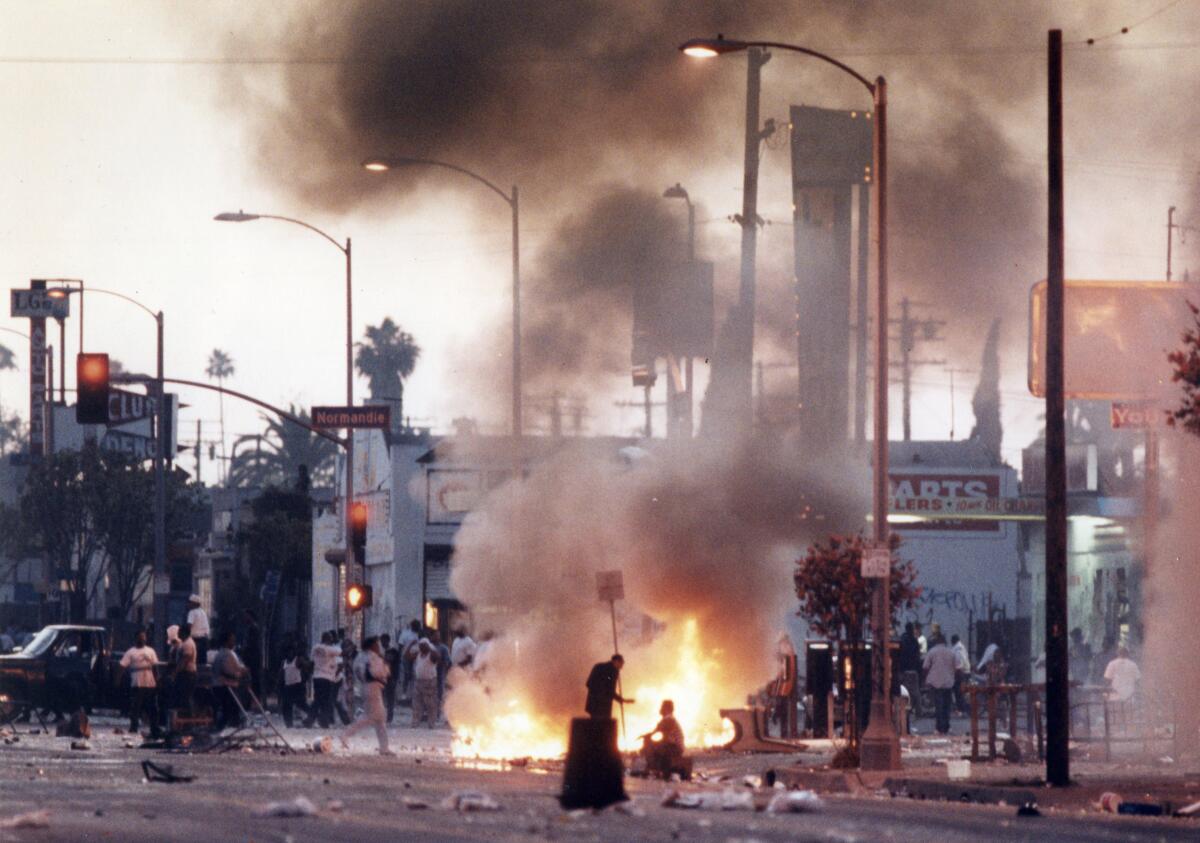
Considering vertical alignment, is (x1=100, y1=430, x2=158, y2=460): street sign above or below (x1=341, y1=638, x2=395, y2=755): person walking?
above

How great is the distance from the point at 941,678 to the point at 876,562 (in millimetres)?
10787

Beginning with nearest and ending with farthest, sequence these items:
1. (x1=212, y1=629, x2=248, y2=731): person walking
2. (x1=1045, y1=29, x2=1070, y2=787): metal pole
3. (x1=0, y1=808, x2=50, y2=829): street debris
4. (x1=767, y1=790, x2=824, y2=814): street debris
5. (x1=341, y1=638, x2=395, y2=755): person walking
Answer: (x1=0, y1=808, x2=50, y2=829): street debris → (x1=767, y1=790, x2=824, y2=814): street debris → (x1=1045, y1=29, x2=1070, y2=787): metal pole → (x1=341, y1=638, x2=395, y2=755): person walking → (x1=212, y1=629, x2=248, y2=731): person walking

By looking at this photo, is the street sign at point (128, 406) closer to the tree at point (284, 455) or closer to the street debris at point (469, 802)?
the street debris at point (469, 802)

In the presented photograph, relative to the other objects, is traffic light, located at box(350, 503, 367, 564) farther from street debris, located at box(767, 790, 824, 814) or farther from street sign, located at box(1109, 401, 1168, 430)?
street debris, located at box(767, 790, 824, 814)

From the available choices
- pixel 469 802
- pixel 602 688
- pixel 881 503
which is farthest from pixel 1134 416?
pixel 469 802

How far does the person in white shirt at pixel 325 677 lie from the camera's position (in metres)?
32.9

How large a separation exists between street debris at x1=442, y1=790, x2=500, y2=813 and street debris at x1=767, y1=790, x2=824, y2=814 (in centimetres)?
216

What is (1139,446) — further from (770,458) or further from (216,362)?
(216,362)

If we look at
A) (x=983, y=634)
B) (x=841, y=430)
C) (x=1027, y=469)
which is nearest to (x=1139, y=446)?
(x=1027, y=469)

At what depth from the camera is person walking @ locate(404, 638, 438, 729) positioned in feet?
109

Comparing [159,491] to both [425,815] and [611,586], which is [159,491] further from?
[425,815]

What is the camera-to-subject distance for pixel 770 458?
107ft

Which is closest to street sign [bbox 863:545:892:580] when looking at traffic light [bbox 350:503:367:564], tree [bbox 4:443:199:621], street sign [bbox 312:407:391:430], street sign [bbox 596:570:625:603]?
street sign [bbox 596:570:625:603]

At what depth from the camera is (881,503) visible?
23141 mm
